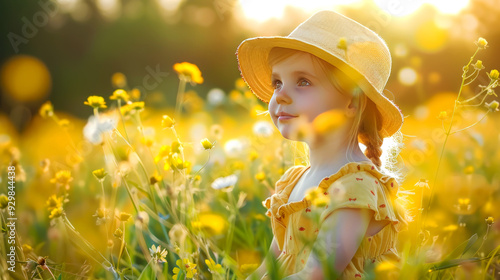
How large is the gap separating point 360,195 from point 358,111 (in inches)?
11.0

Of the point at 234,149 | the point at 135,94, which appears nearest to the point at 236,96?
the point at 234,149

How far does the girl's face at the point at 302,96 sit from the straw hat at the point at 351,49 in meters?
0.05

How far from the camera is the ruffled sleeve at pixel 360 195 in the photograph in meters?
1.29

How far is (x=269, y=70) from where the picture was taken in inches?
68.6

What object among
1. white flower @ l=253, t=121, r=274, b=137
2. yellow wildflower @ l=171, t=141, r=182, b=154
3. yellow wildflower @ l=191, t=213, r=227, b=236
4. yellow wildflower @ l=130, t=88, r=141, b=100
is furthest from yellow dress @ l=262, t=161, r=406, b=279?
white flower @ l=253, t=121, r=274, b=137

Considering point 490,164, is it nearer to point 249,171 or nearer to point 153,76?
point 249,171

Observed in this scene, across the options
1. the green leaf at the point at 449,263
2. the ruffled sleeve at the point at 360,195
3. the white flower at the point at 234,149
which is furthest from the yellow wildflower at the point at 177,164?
the white flower at the point at 234,149

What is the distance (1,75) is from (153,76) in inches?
75.1

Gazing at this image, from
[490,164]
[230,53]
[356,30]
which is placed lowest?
[230,53]

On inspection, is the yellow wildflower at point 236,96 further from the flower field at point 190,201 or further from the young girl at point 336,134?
the young girl at point 336,134

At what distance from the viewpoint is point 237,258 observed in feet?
6.20

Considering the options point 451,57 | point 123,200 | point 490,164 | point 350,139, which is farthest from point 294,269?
point 451,57

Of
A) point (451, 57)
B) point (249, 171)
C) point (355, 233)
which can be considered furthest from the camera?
point (451, 57)

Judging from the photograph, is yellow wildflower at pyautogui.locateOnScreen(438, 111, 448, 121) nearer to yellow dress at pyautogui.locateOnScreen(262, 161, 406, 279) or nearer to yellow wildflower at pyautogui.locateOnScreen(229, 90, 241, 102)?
yellow dress at pyautogui.locateOnScreen(262, 161, 406, 279)
